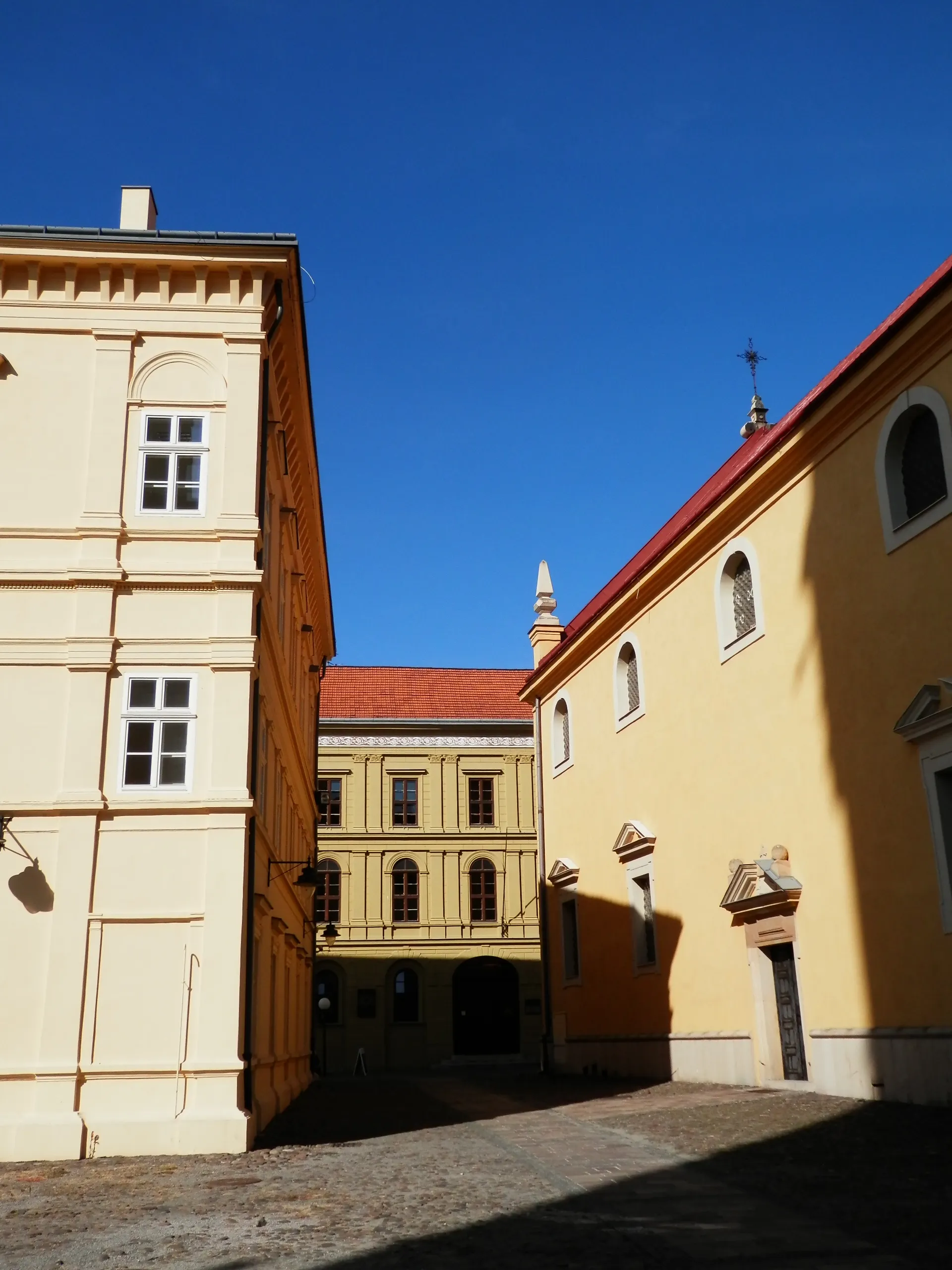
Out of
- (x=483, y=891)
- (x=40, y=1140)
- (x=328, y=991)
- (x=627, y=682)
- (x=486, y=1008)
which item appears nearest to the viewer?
(x=40, y=1140)

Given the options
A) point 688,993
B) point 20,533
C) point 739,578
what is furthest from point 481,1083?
point 20,533

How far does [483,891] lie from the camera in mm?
45000

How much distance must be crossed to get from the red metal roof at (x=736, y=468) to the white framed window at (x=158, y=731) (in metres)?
9.37

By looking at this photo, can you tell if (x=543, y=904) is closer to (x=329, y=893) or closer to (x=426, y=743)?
(x=329, y=893)

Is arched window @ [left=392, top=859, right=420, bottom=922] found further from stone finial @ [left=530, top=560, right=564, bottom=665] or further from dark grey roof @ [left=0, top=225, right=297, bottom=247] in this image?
dark grey roof @ [left=0, top=225, right=297, bottom=247]

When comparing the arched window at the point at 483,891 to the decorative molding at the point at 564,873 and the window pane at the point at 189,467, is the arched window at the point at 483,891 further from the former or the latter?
the window pane at the point at 189,467

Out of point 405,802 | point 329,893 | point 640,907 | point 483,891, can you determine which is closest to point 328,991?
point 329,893

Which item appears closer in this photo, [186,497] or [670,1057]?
[186,497]

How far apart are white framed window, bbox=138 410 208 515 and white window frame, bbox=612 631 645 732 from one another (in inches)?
→ 445

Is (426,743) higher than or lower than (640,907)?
higher

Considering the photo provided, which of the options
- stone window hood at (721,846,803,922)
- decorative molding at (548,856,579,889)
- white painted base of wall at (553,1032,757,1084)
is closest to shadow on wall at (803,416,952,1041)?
stone window hood at (721,846,803,922)

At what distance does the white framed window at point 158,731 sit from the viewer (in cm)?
1374

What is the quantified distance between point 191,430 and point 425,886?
3179 cm

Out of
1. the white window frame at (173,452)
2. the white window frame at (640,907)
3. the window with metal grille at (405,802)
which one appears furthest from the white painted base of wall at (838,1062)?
the window with metal grille at (405,802)
